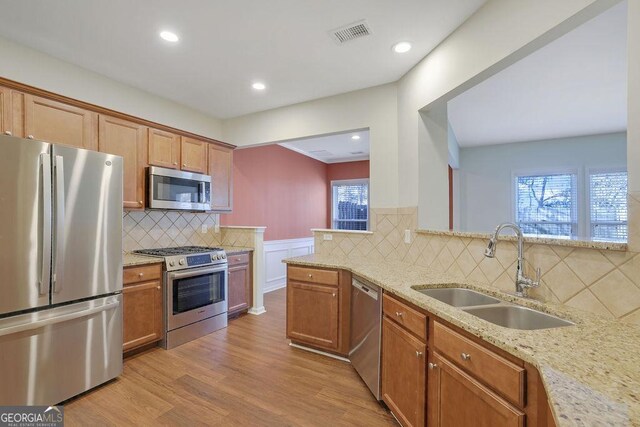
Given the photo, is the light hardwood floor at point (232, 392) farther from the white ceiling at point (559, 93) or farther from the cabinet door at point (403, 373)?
the white ceiling at point (559, 93)

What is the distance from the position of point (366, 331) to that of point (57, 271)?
2186 mm

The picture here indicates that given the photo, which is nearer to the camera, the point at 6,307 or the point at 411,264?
the point at 6,307

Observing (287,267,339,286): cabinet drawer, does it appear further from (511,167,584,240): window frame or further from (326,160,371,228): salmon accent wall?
(511,167,584,240): window frame

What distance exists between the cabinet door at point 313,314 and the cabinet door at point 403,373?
73 cm

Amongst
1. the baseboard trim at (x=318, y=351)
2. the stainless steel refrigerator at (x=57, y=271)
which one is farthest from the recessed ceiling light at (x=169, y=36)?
the baseboard trim at (x=318, y=351)

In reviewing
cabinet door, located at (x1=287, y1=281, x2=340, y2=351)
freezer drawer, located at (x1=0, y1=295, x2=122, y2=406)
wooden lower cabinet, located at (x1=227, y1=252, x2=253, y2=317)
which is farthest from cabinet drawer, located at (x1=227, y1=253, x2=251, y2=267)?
freezer drawer, located at (x1=0, y1=295, x2=122, y2=406)

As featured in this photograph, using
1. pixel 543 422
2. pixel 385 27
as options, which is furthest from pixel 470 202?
pixel 543 422

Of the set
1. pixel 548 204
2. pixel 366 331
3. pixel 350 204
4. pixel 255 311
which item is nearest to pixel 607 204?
pixel 548 204

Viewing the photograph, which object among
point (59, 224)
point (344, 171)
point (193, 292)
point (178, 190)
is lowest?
point (193, 292)

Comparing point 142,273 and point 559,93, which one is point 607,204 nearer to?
point 559,93

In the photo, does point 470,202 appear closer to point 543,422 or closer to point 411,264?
point 411,264

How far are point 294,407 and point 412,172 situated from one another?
83.1 inches

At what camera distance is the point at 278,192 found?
5.60m

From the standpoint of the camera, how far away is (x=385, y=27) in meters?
2.21
